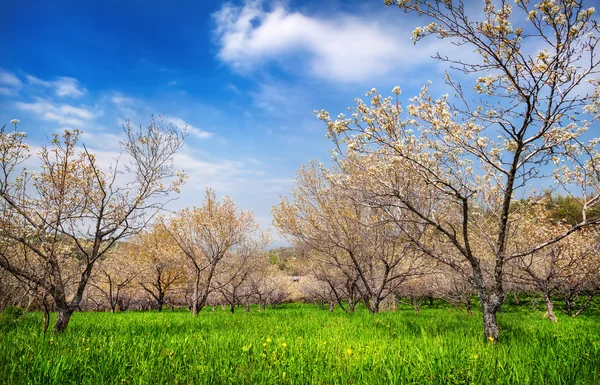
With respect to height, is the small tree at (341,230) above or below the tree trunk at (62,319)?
above

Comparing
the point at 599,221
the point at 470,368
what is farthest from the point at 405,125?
the point at 470,368

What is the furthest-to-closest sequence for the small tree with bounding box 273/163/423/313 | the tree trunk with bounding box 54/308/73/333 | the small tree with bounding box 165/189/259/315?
the small tree with bounding box 165/189/259/315, the small tree with bounding box 273/163/423/313, the tree trunk with bounding box 54/308/73/333

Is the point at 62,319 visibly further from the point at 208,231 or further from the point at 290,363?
the point at 208,231

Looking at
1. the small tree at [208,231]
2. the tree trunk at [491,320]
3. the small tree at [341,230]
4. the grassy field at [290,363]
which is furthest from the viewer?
the small tree at [208,231]

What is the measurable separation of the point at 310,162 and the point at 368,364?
12.0 metres

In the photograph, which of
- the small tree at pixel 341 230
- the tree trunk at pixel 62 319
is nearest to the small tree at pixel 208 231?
the small tree at pixel 341 230

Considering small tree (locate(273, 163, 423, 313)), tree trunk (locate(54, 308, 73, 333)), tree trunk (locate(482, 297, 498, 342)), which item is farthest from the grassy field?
small tree (locate(273, 163, 423, 313))

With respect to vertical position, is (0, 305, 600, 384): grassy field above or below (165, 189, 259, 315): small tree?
below

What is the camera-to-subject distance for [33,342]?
16.2 ft

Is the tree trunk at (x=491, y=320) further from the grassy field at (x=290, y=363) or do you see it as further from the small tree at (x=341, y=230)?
the small tree at (x=341, y=230)

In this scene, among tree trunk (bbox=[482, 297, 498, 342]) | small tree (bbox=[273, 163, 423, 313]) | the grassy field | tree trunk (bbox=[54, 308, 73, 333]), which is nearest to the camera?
the grassy field

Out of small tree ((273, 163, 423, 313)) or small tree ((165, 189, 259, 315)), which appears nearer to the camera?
small tree ((273, 163, 423, 313))

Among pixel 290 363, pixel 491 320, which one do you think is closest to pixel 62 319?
pixel 290 363

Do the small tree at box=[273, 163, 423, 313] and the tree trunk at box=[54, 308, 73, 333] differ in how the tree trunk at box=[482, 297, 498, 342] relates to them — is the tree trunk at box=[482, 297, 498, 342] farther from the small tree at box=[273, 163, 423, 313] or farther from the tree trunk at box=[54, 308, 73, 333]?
the tree trunk at box=[54, 308, 73, 333]
